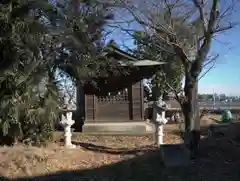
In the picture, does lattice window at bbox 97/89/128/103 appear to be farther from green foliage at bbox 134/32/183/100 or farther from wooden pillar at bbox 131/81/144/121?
green foliage at bbox 134/32/183/100

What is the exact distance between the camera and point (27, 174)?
1027 centimetres

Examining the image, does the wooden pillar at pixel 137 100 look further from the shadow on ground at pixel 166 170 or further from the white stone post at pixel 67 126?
the shadow on ground at pixel 166 170

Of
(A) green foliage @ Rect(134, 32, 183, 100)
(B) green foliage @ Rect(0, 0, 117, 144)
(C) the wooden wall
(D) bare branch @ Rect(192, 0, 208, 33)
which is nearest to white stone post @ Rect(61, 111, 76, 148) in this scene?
(B) green foliage @ Rect(0, 0, 117, 144)

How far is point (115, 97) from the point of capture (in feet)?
62.0

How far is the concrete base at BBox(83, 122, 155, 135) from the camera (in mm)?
17625

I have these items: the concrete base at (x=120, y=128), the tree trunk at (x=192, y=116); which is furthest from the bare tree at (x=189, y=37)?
the concrete base at (x=120, y=128)

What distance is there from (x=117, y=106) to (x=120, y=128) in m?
1.27

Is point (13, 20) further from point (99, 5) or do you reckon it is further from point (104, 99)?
point (104, 99)

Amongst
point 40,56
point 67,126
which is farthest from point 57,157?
point 40,56

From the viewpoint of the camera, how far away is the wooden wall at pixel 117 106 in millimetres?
18625

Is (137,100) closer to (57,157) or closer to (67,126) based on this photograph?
(67,126)

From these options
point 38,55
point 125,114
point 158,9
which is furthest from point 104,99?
point 158,9

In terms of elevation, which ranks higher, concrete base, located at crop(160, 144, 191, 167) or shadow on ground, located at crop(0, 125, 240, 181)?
concrete base, located at crop(160, 144, 191, 167)

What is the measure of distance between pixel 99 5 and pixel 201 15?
503 centimetres
